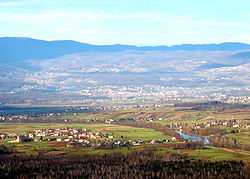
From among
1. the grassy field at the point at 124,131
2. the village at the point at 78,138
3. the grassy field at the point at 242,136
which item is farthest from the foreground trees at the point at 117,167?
the grassy field at the point at 124,131

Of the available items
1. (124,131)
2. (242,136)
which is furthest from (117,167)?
(124,131)

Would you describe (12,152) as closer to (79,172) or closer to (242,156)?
(79,172)

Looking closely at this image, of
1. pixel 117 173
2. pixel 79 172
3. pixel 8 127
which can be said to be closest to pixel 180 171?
pixel 117 173

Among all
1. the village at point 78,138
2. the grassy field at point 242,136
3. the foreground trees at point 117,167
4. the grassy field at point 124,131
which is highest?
the foreground trees at point 117,167

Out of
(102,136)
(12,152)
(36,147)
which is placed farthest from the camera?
(102,136)

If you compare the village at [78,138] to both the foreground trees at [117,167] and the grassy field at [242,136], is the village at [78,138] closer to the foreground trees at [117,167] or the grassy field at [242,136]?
the grassy field at [242,136]
